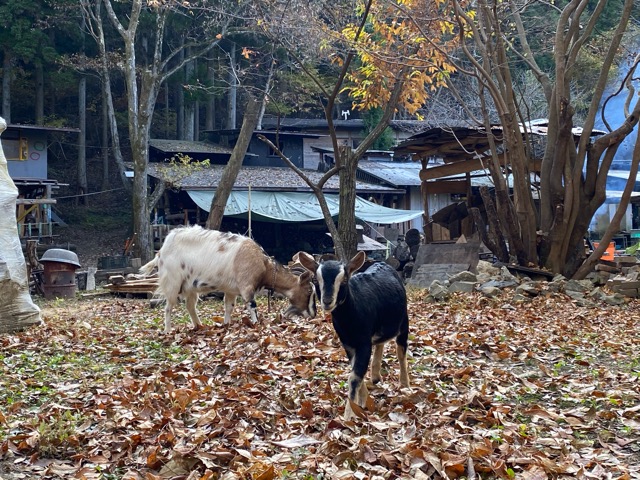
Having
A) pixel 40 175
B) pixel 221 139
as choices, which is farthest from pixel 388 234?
pixel 40 175

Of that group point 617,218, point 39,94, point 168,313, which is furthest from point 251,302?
point 39,94

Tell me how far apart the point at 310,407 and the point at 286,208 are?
25735 millimetres

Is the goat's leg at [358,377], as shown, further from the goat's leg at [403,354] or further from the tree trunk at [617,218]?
the tree trunk at [617,218]

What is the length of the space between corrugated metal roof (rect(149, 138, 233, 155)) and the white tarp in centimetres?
2542

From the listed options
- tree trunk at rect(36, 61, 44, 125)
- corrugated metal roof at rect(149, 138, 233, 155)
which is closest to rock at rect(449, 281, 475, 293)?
corrugated metal roof at rect(149, 138, 233, 155)

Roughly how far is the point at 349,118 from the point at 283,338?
39.6 meters

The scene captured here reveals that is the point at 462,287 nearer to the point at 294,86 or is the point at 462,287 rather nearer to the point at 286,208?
the point at 286,208

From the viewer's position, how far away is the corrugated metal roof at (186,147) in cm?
3800

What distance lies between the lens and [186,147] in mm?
39125

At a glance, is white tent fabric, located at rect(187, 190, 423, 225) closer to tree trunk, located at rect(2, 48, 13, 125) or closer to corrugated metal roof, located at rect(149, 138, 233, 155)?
corrugated metal roof, located at rect(149, 138, 233, 155)

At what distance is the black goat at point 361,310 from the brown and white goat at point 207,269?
A: 472cm

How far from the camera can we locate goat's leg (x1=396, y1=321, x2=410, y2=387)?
691cm

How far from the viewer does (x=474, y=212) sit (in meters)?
18.8

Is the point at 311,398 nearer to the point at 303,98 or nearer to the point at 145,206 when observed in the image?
the point at 145,206
